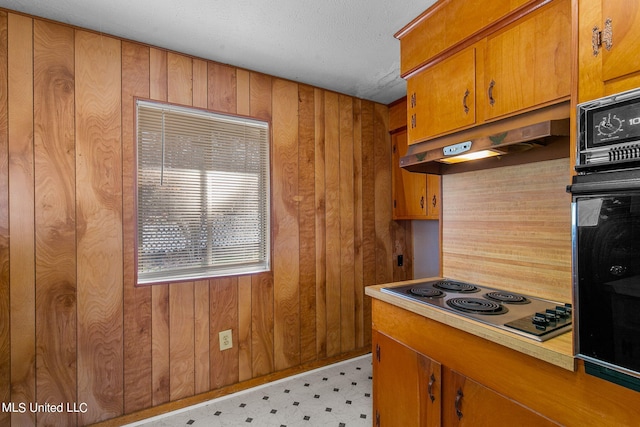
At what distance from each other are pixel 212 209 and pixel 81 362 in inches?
49.1

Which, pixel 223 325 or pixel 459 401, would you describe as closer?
pixel 459 401

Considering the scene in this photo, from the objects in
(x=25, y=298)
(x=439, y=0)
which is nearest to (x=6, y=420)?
(x=25, y=298)

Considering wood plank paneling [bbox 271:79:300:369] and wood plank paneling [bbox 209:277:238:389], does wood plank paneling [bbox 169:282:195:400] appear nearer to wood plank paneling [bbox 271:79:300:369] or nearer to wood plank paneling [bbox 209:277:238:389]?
wood plank paneling [bbox 209:277:238:389]

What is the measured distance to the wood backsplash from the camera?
4.82 ft

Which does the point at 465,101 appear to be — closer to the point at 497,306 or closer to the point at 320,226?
the point at 497,306

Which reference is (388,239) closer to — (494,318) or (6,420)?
(494,318)

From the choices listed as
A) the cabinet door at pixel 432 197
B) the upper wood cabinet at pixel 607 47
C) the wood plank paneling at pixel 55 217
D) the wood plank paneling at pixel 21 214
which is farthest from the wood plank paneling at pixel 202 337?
the upper wood cabinet at pixel 607 47

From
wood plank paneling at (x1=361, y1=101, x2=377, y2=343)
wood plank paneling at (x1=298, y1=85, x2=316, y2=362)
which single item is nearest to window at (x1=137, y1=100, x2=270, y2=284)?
wood plank paneling at (x1=298, y1=85, x2=316, y2=362)

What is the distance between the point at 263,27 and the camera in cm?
190

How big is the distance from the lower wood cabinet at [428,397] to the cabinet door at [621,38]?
1.11m

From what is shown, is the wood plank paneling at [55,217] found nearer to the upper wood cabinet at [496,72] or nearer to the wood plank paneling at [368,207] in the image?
the upper wood cabinet at [496,72]

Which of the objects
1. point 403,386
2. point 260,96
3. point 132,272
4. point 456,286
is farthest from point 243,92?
point 403,386

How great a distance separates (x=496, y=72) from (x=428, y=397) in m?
1.56

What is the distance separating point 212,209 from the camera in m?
2.34
